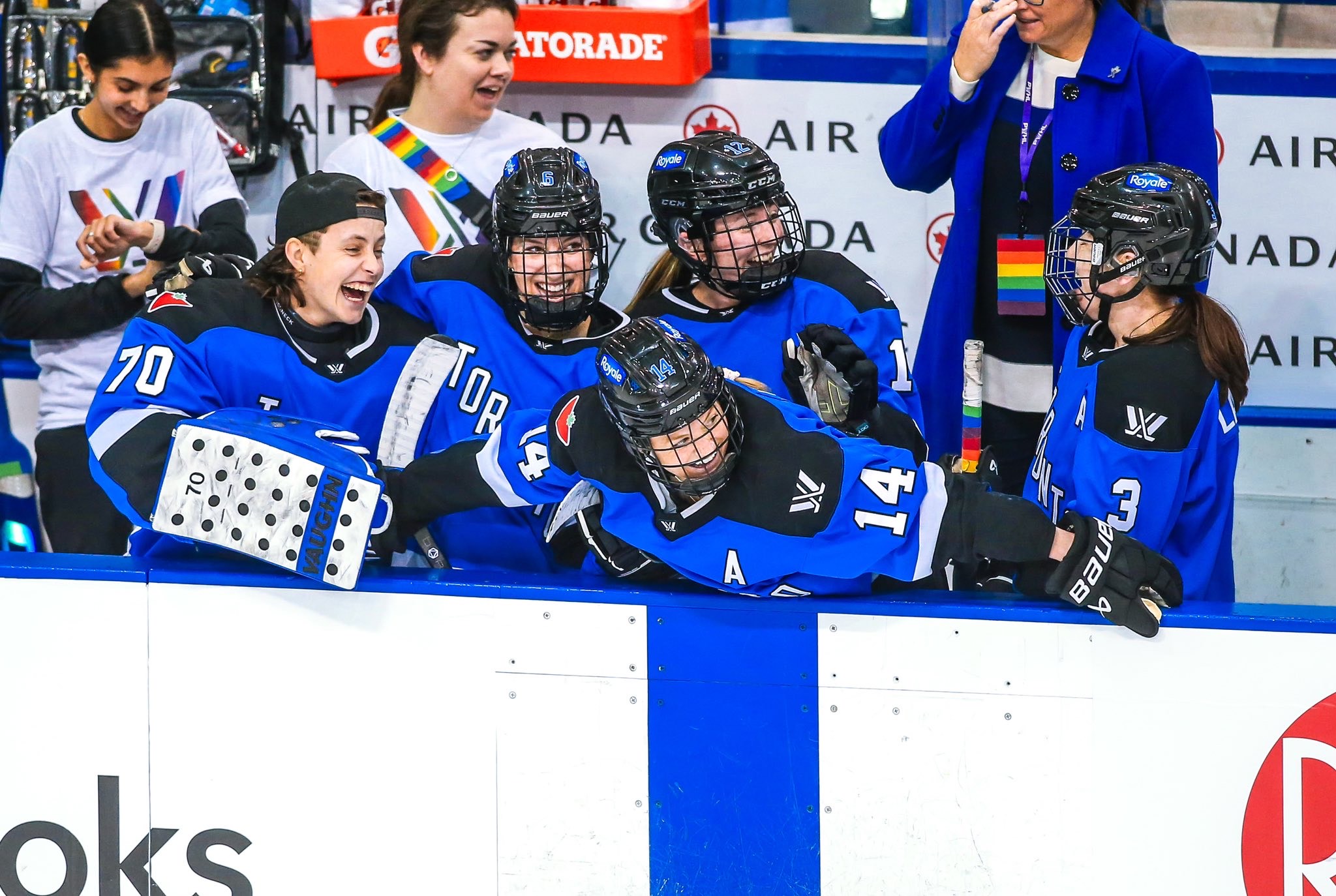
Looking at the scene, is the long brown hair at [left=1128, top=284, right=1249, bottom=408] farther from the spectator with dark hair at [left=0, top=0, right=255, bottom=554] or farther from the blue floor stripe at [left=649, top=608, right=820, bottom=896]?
the spectator with dark hair at [left=0, top=0, right=255, bottom=554]

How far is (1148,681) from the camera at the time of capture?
7.16 feet

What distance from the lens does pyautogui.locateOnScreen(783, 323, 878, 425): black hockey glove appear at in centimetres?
246

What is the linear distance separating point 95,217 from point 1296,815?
2.94 m

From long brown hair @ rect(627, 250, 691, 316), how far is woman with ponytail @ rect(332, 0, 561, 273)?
20.0 inches

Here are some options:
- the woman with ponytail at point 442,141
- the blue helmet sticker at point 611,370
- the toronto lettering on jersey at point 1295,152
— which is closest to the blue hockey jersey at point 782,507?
the blue helmet sticker at point 611,370

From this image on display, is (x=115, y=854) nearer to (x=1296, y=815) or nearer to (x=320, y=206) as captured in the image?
(x=320, y=206)

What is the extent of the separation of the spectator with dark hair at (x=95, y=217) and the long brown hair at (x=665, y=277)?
1119mm

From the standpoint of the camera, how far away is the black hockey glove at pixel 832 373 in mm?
2465

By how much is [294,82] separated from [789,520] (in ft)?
8.95

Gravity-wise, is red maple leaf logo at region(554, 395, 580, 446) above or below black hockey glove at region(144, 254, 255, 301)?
below

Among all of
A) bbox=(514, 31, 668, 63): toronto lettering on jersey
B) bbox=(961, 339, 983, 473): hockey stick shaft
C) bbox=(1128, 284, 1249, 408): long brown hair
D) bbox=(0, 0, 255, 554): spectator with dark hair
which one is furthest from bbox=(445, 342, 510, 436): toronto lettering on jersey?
bbox=(514, 31, 668, 63): toronto lettering on jersey

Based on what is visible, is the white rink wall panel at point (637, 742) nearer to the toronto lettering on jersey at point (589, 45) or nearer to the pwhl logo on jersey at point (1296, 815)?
the pwhl logo on jersey at point (1296, 815)

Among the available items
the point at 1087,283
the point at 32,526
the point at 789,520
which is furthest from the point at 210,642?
the point at 32,526

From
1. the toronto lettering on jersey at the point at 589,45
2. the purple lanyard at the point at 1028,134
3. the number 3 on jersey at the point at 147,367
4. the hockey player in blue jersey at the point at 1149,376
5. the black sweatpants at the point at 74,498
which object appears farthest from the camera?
the toronto lettering on jersey at the point at 589,45
